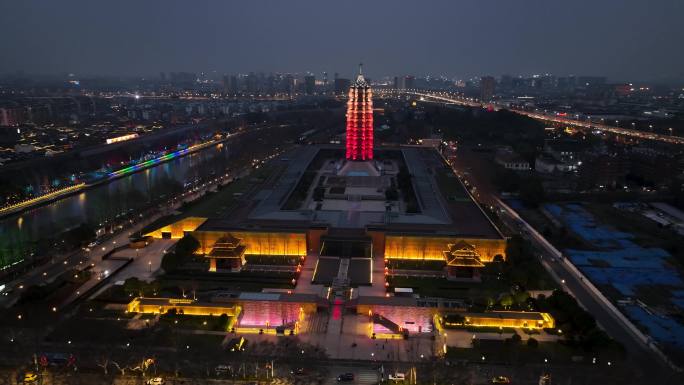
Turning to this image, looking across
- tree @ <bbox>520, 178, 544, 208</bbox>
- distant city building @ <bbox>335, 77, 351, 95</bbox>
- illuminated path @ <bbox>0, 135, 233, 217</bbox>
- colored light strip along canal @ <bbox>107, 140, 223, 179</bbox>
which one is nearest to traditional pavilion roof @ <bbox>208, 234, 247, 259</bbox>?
illuminated path @ <bbox>0, 135, 233, 217</bbox>

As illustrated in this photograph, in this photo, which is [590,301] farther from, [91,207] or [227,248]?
[91,207]

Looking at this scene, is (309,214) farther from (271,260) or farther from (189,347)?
(189,347)

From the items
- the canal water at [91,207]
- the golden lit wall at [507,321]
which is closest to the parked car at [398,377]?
the golden lit wall at [507,321]

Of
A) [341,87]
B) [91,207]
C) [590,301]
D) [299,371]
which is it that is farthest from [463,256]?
[341,87]

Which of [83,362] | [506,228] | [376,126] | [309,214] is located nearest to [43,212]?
[309,214]

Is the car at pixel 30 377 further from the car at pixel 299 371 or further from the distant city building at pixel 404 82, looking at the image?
the distant city building at pixel 404 82
